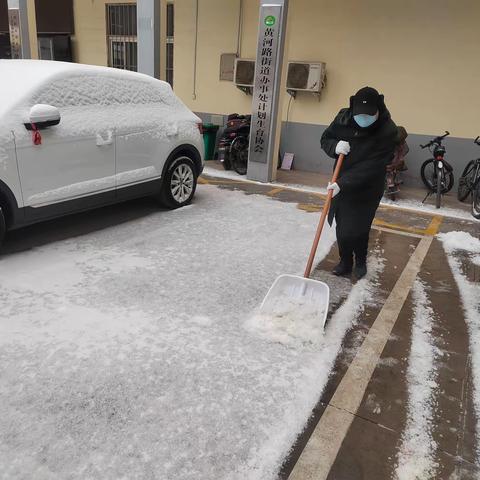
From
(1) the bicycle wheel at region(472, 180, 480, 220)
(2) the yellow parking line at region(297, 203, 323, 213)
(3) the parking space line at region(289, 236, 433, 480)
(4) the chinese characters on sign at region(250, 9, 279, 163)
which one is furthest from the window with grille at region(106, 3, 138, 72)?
(3) the parking space line at region(289, 236, 433, 480)

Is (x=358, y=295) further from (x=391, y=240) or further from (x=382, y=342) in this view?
(x=391, y=240)

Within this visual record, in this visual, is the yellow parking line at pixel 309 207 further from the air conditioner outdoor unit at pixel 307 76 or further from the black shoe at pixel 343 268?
the air conditioner outdoor unit at pixel 307 76

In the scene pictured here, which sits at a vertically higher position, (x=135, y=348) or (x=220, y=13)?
(x=220, y=13)

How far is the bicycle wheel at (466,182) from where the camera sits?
7518 mm

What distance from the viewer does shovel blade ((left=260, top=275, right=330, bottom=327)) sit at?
11.0 ft

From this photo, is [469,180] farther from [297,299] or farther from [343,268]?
[297,299]

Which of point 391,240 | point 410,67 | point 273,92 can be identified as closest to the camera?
point 391,240

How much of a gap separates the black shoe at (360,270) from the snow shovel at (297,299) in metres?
1.09

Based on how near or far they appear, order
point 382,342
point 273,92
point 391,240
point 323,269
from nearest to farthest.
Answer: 1. point 382,342
2. point 323,269
3. point 391,240
4. point 273,92

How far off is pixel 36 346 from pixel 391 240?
13.7ft

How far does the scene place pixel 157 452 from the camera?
7.21 feet

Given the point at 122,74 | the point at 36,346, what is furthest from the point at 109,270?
the point at 122,74

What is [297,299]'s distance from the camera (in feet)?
11.2

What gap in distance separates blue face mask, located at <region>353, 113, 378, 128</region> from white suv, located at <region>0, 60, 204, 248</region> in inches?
102
